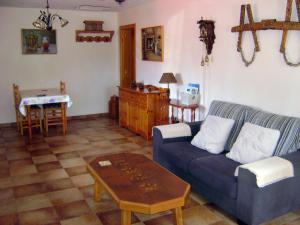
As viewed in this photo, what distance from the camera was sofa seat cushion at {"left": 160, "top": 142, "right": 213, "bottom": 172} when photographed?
3344mm

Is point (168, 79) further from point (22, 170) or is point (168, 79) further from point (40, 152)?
point (22, 170)

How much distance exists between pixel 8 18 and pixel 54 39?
2.99 feet

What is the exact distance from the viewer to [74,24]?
22.0 feet

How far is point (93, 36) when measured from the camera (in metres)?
6.92

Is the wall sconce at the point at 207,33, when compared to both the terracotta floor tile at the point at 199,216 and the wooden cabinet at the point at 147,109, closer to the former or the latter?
the wooden cabinet at the point at 147,109

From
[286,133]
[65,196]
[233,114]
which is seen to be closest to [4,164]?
[65,196]

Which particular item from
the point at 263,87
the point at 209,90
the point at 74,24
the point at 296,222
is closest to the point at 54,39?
the point at 74,24

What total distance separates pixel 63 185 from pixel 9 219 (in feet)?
2.58

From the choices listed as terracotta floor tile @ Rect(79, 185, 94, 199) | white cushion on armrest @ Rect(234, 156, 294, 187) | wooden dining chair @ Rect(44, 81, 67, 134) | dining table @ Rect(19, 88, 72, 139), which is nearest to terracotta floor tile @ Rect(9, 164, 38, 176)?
terracotta floor tile @ Rect(79, 185, 94, 199)

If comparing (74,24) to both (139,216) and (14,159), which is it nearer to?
(14,159)

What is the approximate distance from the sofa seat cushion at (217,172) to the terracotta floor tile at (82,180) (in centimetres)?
120

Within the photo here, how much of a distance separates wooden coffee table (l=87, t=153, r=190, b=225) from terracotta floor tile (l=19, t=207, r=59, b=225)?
452mm

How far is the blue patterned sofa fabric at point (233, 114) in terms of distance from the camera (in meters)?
3.56

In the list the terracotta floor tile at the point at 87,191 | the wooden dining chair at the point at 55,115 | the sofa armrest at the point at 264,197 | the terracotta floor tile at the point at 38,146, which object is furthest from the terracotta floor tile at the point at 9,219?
the wooden dining chair at the point at 55,115
